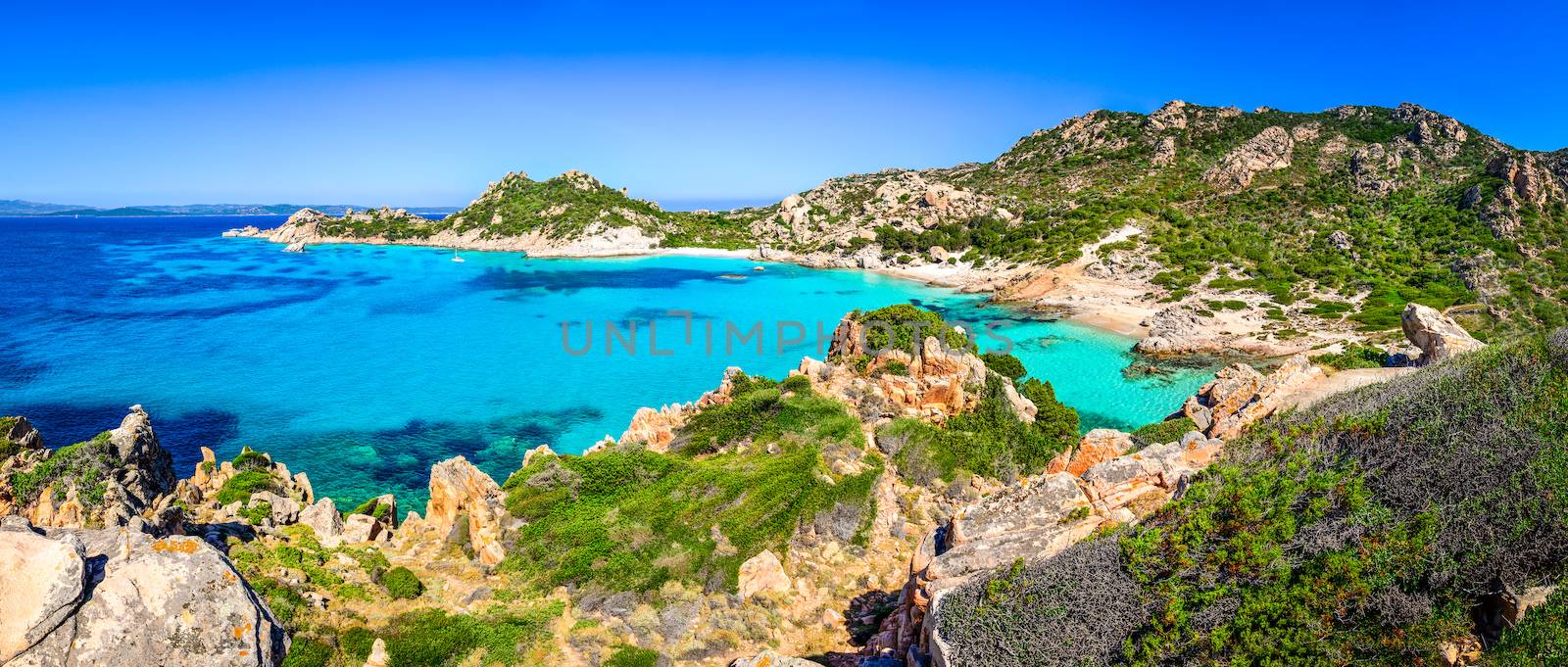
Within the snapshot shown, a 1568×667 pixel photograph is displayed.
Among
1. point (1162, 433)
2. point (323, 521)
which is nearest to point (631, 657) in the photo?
point (323, 521)

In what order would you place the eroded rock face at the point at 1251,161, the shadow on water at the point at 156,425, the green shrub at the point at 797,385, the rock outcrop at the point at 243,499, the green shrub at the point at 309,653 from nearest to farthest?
the green shrub at the point at 309,653 → the rock outcrop at the point at 243,499 → the green shrub at the point at 797,385 → the shadow on water at the point at 156,425 → the eroded rock face at the point at 1251,161

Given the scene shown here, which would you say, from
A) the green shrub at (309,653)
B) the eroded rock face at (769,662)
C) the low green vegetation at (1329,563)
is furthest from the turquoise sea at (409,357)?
the low green vegetation at (1329,563)

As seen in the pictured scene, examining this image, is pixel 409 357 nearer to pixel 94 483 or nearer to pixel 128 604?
pixel 94 483

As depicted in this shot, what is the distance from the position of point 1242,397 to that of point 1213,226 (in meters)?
47.9

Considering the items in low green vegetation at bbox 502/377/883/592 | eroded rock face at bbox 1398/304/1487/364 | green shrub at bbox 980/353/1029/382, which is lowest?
low green vegetation at bbox 502/377/883/592

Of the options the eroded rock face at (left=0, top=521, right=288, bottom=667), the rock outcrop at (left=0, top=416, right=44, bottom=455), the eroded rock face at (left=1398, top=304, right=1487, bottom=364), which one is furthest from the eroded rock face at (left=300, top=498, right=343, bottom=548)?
the eroded rock face at (left=1398, top=304, right=1487, bottom=364)

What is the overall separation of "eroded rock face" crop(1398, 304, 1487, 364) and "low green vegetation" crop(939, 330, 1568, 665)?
15.3 m

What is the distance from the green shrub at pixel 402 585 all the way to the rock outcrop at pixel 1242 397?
16.3m

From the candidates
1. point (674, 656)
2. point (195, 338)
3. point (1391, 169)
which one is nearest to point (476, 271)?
point (195, 338)

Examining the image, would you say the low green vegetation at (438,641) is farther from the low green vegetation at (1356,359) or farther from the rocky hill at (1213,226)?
the rocky hill at (1213,226)

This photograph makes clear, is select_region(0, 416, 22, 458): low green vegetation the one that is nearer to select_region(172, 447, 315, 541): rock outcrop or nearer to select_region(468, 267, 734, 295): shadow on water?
select_region(172, 447, 315, 541): rock outcrop

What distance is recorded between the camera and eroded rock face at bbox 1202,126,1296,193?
220 ft

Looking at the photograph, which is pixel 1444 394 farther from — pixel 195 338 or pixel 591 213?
pixel 591 213

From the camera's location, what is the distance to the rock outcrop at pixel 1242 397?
53.2 ft
